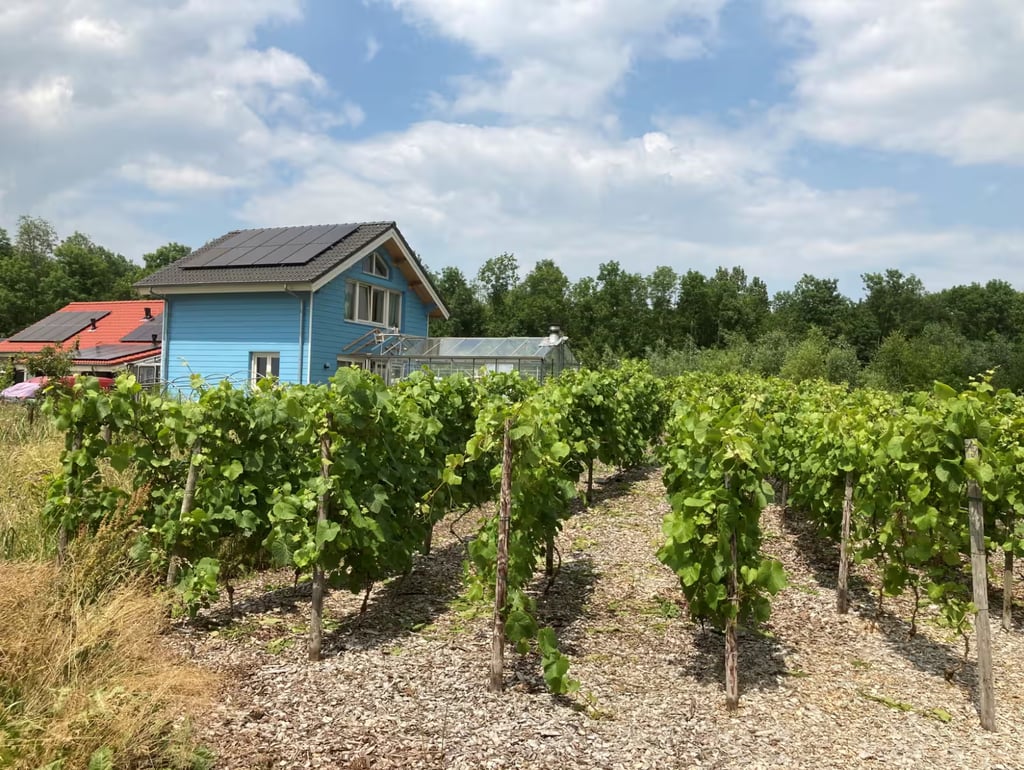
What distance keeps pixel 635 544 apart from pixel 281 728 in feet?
15.1

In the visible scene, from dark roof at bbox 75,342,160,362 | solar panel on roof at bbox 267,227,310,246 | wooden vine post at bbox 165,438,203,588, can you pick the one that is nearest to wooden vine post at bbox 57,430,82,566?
wooden vine post at bbox 165,438,203,588

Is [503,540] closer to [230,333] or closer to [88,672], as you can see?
[88,672]

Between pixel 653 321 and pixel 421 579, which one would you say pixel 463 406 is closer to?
pixel 421 579

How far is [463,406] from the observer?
24.6ft

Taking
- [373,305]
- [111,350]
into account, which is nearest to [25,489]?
[373,305]

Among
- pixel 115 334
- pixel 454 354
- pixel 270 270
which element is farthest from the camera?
pixel 115 334

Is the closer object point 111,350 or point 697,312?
point 111,350

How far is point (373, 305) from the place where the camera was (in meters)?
20.1

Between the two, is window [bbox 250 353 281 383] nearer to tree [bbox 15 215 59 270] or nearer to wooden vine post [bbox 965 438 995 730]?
wooden vine post [bbox 965 438 995 730]

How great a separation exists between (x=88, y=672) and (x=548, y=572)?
11.0 feet

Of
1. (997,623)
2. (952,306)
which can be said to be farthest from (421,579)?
(952,306)

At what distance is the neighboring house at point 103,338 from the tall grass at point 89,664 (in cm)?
1801

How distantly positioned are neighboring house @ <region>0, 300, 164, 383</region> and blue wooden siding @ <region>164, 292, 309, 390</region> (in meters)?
3.28

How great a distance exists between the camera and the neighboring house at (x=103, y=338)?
2285cm
